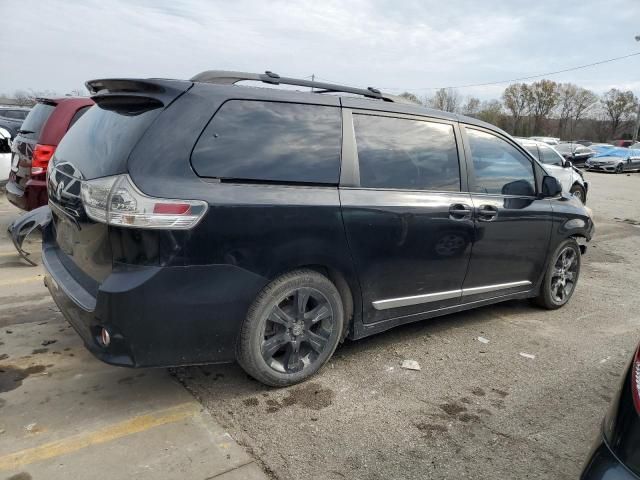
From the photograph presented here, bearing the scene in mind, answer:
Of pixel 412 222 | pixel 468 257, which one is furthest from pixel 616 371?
pixel 412 222

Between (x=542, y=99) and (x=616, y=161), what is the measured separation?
52.9 meters

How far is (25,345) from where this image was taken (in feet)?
12.2

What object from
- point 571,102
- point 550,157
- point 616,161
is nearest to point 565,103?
point 571,102

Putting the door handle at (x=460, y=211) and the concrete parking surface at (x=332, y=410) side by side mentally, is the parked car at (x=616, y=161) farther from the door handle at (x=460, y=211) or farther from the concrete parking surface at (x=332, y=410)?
the door handle at (x=460, y=211)

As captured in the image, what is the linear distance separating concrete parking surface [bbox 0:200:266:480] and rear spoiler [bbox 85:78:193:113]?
1.67m

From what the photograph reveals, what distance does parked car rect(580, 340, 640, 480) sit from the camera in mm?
1648

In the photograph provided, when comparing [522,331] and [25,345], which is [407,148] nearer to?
[522,331]

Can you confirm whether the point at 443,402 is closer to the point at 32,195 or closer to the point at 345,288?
the point at 345,288

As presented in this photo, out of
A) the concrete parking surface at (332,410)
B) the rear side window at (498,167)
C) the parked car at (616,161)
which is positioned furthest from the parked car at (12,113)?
the parked car at (616,161)

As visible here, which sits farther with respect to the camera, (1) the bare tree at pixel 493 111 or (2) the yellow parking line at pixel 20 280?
(1) the bare tree at pixel 493 111

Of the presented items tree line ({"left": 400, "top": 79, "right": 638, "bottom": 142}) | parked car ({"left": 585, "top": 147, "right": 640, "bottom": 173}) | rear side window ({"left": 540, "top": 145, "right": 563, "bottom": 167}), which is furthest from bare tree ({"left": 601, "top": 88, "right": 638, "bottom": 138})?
rear side window ({"left": 540, "top": 145, "right": 563, "bottom": 167})

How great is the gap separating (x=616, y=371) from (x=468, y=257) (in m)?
1.35

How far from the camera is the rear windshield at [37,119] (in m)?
6.52

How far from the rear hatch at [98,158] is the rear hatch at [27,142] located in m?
3.64
